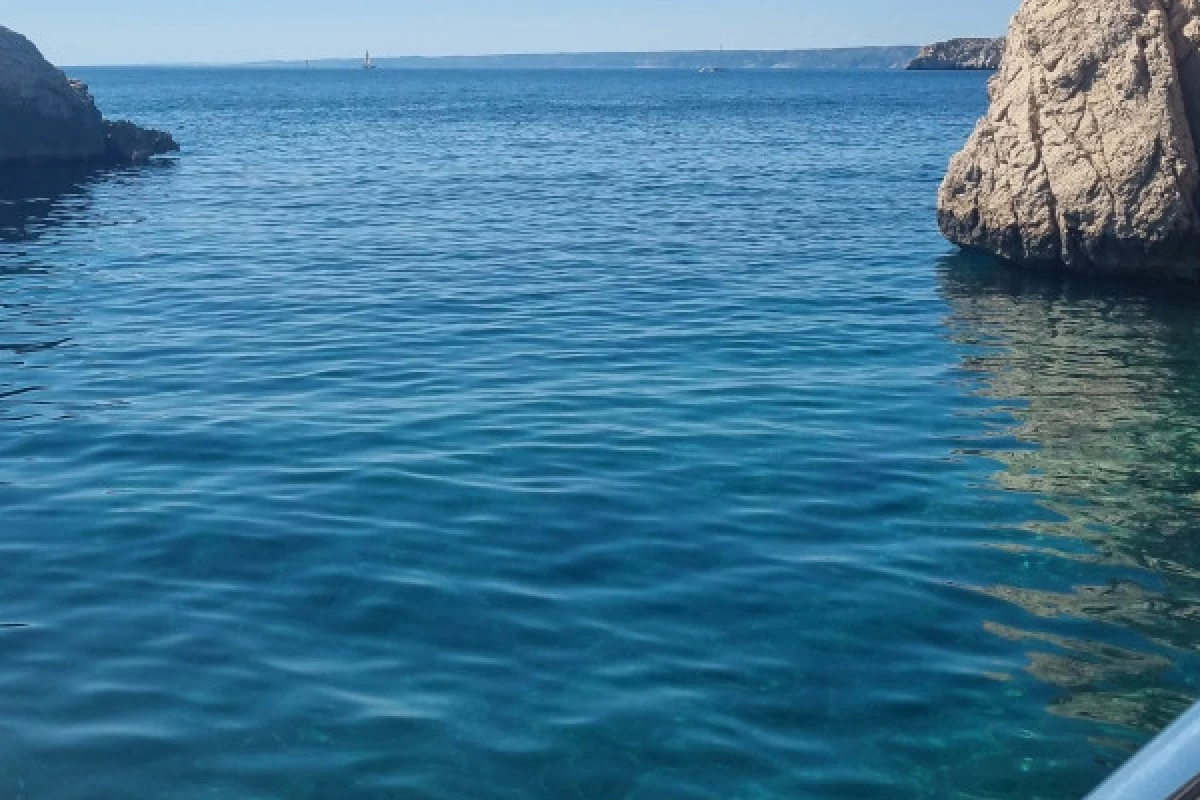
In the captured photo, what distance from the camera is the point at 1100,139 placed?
74.5 ft

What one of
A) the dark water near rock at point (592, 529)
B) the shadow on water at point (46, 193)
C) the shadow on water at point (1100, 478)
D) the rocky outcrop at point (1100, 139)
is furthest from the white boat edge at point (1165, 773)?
the shadow on water at point (46, 193)

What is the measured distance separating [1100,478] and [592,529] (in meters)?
5.32

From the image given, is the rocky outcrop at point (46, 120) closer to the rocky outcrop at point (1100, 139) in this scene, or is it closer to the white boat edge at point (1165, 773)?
the rocky outcrop at point (1100, 139)

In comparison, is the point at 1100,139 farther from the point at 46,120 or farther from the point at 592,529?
the point at 46,120

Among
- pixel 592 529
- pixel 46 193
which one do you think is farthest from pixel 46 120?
pixel 592 529

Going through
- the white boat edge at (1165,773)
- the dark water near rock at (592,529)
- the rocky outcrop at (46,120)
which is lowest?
the dark water near rock at (592,529)

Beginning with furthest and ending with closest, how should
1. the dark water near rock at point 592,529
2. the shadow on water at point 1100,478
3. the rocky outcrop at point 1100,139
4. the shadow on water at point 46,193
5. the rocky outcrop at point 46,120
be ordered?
the rocky outcrop at point 46,120
the shadow on water at point 46,193
the rocky outcrop at point 1100,139
the shadow on water at point 1100,478
the dark water near rock at point 592,529

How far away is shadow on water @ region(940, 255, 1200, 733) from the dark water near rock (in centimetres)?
5

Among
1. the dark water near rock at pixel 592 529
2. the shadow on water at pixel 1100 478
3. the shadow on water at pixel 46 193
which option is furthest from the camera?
the shadow on water at pixel 46 193

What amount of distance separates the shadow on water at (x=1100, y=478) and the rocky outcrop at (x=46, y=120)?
123ft

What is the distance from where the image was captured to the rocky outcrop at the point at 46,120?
4897cm

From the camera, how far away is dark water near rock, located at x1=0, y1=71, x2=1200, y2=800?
8.95m

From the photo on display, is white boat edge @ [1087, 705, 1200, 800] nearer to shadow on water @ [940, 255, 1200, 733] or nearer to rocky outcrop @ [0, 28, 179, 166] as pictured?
shadow on water @ [940, 255, 1200, 733]

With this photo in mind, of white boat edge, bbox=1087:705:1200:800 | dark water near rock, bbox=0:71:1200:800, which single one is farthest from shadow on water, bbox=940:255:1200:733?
white boat edge, bbox=1087:705:1200:800
